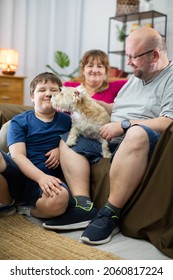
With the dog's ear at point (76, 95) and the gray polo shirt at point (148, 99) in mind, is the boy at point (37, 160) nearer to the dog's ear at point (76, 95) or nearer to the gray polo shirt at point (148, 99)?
the dog's ear at point (76, 95)

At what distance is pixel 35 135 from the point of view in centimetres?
166

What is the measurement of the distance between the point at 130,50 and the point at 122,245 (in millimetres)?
872

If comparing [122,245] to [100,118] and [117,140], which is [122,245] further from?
[100,118]

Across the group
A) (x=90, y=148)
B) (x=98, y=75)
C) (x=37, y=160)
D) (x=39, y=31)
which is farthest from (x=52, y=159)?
(x=39, y=31)

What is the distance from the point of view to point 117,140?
163 cm

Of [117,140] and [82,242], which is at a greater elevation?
[117,140]

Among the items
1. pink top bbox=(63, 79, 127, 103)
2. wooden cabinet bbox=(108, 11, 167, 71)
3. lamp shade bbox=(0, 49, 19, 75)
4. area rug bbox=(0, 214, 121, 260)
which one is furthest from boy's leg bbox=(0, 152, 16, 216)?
wooden cabinet bbox=(108, 11, 167, 71)

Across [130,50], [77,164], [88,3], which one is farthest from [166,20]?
[77,164]

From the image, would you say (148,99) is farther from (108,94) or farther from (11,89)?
(11,89)

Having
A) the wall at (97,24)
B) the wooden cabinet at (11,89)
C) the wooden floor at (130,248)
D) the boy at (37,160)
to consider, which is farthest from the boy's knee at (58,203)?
the wall at (97,24)

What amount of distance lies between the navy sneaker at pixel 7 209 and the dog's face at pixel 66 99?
0.49 metres

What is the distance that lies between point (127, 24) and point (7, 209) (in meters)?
3.42

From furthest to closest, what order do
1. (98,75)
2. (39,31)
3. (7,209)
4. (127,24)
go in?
(39,31) < (127,24) < (98,75) < (7,209)
